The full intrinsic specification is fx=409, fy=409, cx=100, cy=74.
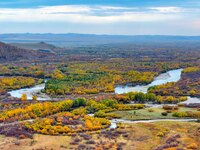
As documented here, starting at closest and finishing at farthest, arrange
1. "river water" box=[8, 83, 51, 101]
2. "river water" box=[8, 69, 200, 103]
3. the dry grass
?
the dry grass → "river water" box=[8, 69, 200, 103] → "river water" box=[8, 83, 51, 101]

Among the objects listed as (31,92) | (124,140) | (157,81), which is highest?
(124,140)

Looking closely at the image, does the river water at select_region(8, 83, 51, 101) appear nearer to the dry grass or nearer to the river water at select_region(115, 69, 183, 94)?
the river water at select_region(115, 69, 183, 94)

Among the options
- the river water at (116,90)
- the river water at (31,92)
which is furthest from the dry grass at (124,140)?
the river water at (31,92)

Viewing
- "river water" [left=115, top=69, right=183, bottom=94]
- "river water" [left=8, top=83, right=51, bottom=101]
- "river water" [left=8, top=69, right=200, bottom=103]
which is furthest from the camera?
"river water" [left=115, top=69, right=183, bottom=94]

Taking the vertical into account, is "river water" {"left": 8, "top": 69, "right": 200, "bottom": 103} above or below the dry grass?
below

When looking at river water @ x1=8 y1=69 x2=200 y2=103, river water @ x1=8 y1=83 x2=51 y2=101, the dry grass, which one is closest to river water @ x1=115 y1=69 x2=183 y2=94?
river water @ x1=8 y1=69 x2=200 y2=103

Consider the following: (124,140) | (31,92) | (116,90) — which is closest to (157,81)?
(116,90)

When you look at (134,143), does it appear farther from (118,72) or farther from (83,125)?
(118,72)

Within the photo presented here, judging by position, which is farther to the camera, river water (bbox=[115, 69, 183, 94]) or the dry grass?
river water (bbox=[115, 69, 183, 94])

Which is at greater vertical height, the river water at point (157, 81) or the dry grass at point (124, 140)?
the dry grass at point (124, 140)

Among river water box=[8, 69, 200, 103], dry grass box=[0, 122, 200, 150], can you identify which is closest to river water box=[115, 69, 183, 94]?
river water box=[8, 69, 200, 103]

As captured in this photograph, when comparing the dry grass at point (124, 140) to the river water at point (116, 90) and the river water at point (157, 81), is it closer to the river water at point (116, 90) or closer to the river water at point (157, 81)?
the river water at point (116, 90)

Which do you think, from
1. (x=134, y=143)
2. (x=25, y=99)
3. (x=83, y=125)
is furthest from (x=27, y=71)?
(x=134, y=143)

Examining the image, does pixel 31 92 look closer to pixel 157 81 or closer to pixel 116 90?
pixel 116 90
